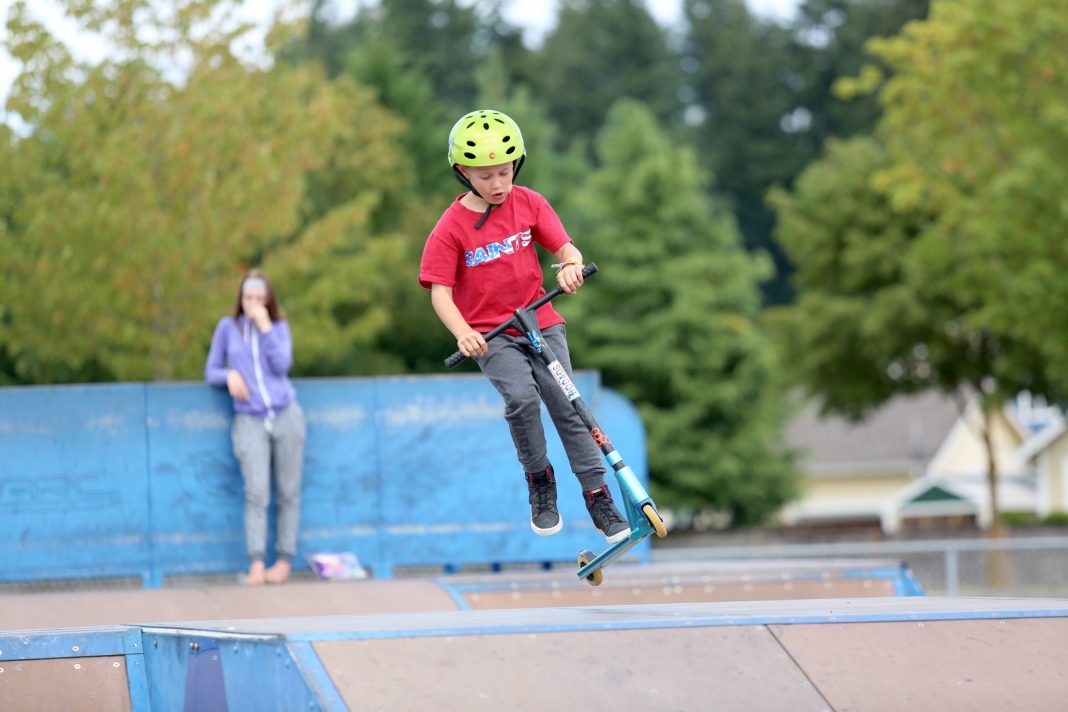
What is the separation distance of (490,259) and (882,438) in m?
51.4

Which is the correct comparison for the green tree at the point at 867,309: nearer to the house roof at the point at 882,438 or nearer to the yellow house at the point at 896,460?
the yellow house at the point at 896,460

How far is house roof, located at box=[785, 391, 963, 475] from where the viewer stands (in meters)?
54.1

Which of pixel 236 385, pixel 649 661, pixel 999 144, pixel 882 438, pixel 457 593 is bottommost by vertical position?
pixel 882 438

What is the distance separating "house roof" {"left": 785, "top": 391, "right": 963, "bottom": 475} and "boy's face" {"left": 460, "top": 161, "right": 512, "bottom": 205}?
4740cm

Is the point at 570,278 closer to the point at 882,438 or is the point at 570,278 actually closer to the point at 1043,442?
the point at 1043,442

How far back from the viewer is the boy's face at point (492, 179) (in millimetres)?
6258

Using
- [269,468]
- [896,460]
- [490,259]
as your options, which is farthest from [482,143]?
[896,460]

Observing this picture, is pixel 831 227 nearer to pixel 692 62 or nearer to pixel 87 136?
pixel 87 136

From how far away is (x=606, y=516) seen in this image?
644cm

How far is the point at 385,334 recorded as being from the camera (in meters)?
28.8

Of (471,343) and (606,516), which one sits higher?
(471,343)

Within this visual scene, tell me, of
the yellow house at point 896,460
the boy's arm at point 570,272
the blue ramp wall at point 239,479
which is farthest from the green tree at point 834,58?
the boy's arm at point 570,272

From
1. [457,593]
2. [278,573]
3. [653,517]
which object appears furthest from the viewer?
[278,573]

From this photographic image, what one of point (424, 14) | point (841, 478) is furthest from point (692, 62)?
point (841, 478)
